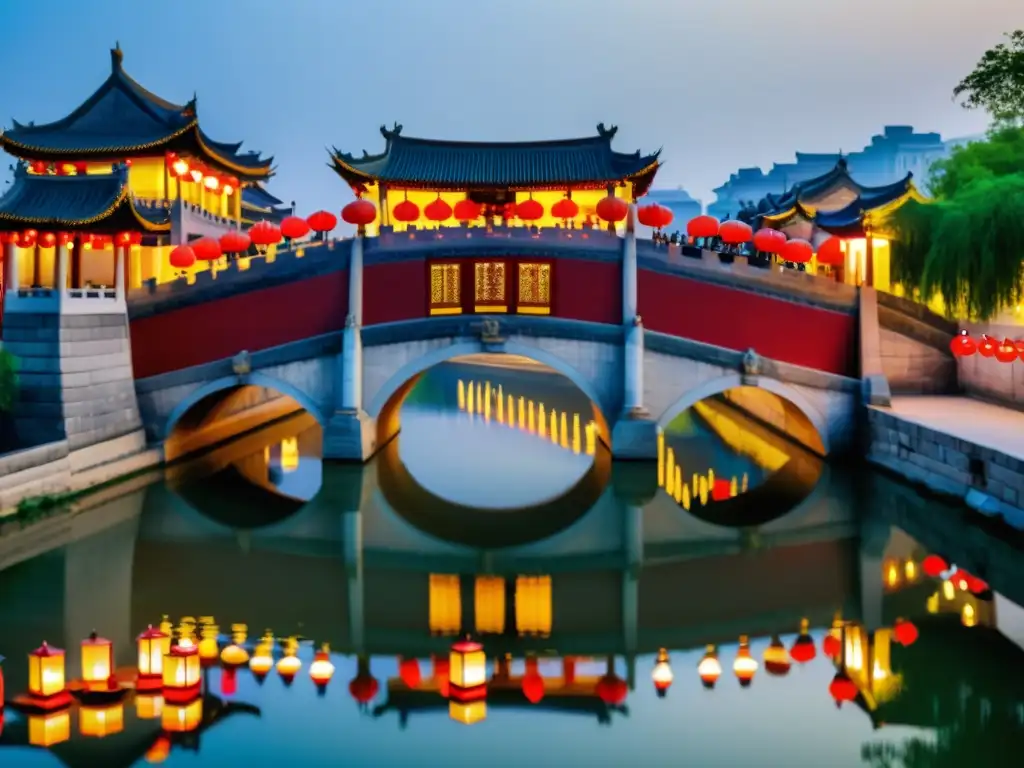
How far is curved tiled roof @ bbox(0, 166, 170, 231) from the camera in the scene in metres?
17.7

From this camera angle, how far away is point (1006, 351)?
17328mm

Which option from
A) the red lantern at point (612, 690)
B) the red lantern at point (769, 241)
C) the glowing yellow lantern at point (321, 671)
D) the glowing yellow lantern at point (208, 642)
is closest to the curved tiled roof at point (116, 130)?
the red lantern at point (769, 241)

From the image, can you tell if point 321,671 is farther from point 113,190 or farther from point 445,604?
point 113,190

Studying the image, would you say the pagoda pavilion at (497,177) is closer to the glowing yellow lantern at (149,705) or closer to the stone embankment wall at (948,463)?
the stone embankment wall at (948,463)

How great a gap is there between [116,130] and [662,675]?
2203 cm

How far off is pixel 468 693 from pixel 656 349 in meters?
11.5

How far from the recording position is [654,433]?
64.7ft

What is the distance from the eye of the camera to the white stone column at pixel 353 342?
19.9 meters

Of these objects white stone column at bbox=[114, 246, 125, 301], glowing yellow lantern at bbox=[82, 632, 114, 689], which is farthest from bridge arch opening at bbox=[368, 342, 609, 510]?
glowing yellow lantern at bbox=[82, 632, 114, 689]

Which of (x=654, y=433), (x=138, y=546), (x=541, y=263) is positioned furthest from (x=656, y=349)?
(x=138, y=546)

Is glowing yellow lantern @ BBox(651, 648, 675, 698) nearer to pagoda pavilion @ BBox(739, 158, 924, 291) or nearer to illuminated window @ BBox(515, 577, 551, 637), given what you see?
illuminated window @ BBox(515, 577, 551, 637)

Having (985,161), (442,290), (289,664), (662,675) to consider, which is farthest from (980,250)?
(289,664)

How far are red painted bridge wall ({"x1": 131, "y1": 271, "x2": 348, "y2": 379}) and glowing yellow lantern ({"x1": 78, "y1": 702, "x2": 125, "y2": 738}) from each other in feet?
39.5

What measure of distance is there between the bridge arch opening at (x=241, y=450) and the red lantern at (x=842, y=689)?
10.4 m
